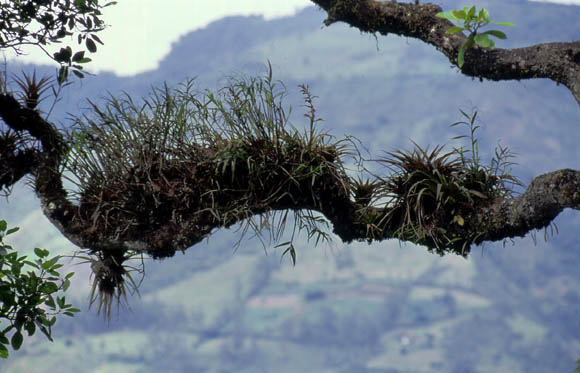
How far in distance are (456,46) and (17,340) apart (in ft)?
9.19

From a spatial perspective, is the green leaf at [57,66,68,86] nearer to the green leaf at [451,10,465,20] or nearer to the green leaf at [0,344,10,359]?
the green leaf at [0,344,10,359]

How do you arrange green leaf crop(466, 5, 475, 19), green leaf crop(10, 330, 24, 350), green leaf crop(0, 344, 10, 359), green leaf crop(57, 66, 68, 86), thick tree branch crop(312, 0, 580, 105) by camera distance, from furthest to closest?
1. green leaf crop(57, 66, 68, 86)
2. thick tree branch crop(312, 0, 580, 105)
3. green leaf crop(10, 330, 24, 350)
4. green leaf crop(0, 344, 10, 359)
5. green leaf crop(466, 5, 475, 19)

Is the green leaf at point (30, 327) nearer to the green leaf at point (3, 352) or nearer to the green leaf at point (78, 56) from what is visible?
the green leaf at point (3, 352)

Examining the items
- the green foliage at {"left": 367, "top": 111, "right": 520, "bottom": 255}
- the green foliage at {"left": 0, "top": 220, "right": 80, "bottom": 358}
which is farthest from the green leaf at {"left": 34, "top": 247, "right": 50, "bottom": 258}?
the green foliage at {"left": 367, "top": 111, "right": 520, "bottom": 255}

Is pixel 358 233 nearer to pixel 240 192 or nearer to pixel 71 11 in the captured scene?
pixel 240 192

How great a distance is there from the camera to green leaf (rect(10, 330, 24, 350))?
288 centimetres

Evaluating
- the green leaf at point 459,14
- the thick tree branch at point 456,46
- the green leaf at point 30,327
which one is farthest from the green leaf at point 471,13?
the green leaf at point 30,327

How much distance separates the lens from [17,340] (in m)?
Result: 2.90

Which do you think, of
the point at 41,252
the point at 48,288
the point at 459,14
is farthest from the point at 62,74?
the point at 459,14

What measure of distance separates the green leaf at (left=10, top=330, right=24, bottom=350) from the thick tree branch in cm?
256

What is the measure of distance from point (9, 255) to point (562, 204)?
8.66ft

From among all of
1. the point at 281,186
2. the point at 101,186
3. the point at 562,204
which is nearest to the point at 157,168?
the point at 101,186

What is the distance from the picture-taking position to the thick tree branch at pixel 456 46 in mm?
2996

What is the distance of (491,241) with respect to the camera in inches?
121
